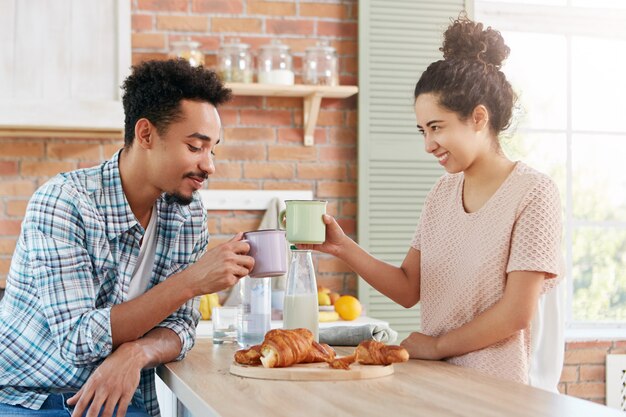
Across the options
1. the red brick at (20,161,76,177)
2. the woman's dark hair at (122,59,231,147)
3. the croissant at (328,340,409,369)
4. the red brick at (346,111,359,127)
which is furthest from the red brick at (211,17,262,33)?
the croissant at (328,340,409,369)

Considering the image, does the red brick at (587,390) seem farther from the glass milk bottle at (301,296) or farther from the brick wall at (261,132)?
the glass milk bottle at (301,296)

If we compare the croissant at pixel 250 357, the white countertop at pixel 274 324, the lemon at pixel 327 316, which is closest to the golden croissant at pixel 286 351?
the croissant at pixel 250 357

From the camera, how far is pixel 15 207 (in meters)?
3.49

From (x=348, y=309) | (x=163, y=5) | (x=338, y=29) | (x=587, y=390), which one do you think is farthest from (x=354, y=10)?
(x=587, y=390)

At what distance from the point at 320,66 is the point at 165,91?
1.72 meters

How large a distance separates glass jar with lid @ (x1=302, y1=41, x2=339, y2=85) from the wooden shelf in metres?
0.05

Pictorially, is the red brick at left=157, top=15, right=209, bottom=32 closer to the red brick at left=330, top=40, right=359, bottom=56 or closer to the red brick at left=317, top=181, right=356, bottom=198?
the red brick at left=330, top=40, right=359, bottom=56

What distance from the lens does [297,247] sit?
72.2 inches

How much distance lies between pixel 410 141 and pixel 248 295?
1956 mm

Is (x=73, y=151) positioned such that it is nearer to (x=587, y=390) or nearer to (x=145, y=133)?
(x=145, y=133)

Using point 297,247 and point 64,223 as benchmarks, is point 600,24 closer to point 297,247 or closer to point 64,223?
point 297,247

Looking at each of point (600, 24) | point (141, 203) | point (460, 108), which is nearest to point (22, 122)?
point (141, 203)

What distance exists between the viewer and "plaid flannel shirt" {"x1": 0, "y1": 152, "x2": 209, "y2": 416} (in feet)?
5.67

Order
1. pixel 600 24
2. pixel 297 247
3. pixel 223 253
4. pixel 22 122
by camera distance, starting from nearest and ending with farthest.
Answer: pixel 223 253
pixel 297 247
pixel 22 122
pixel 600 24
